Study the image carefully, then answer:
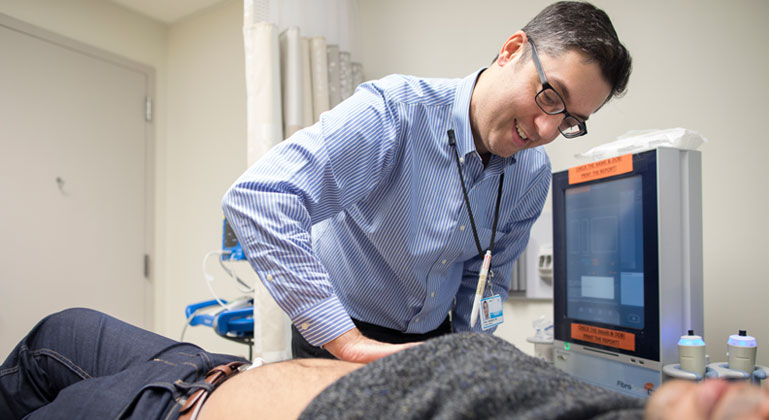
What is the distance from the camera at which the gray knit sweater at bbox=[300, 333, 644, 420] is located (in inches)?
21.0

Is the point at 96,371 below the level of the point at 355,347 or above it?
below

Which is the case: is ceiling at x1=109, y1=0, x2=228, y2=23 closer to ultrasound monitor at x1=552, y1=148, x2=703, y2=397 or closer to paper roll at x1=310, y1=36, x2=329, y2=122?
paper roll at x1=310, y1=36, x2=329, y2=122

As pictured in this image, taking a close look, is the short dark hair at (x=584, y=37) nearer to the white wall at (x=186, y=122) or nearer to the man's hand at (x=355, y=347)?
the man's hand at (x=355, y=347)

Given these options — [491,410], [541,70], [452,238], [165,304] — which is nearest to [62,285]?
[165,304]

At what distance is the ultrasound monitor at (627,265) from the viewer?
53.5 inches

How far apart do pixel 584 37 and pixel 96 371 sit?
4.06 ft

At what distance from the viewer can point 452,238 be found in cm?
122

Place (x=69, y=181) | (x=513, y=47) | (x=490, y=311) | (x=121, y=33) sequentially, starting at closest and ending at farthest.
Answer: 1. (x=513, y=47)
2. (x=490, y=311)
3. (x=69, y=181)
4. (x=121, y=33)

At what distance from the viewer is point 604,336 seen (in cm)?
150

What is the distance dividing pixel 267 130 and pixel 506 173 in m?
1.12

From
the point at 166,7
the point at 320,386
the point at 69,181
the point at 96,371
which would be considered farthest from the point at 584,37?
the point at 166,7

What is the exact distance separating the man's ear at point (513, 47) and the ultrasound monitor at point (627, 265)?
0.48 metres

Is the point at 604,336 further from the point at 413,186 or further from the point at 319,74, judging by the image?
the point at 319,74

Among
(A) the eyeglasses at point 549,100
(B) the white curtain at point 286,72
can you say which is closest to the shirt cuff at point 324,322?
(A) the eyeglasses at point 549,100
